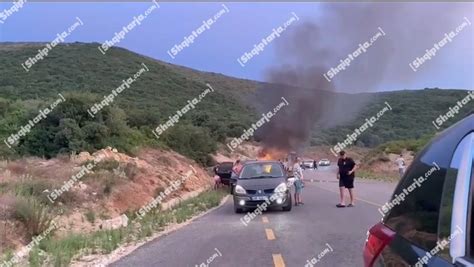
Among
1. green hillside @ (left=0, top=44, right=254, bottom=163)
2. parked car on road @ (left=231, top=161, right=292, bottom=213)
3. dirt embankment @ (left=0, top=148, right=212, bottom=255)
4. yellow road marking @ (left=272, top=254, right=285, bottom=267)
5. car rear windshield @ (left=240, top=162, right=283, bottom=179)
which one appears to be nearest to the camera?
yellow road marking @ (left=272, top=254, right=285, bottom=267)

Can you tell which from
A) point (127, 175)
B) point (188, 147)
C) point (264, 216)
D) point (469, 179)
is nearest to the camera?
point (469, 179)

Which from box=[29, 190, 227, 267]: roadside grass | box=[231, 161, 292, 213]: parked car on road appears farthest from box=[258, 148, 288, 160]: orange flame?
box=[29, 190, 227, 267]: roadside grass

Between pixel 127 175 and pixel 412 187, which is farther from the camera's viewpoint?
pixel 127 175

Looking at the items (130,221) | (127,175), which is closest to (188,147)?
(127,175)

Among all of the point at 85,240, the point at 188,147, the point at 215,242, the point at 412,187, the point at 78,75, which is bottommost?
the point at 188,147

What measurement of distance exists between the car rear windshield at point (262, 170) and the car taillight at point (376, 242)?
49.2 feet

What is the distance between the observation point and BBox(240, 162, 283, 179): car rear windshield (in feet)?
61.3

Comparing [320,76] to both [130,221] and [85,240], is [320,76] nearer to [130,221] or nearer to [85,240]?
[130,221]

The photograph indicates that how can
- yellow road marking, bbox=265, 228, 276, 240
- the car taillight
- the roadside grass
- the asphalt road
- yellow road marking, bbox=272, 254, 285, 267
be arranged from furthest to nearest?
1. yellow road marking, bbox=265, 228, 276, 240
2. the roadside grass
3. the asphalt road
4. yellow road marking, bbox=272, 254, 285, 267
5. the car taillight

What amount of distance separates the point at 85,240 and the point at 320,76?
945 inches

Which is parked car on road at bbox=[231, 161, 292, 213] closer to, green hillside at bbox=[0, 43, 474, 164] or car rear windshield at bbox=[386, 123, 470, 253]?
green hillside at bbox=[0, 43, 474, 164]

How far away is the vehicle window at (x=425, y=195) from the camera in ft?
8.97

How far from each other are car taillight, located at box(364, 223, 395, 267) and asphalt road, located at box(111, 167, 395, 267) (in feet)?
18.7

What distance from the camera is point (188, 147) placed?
45781mm
